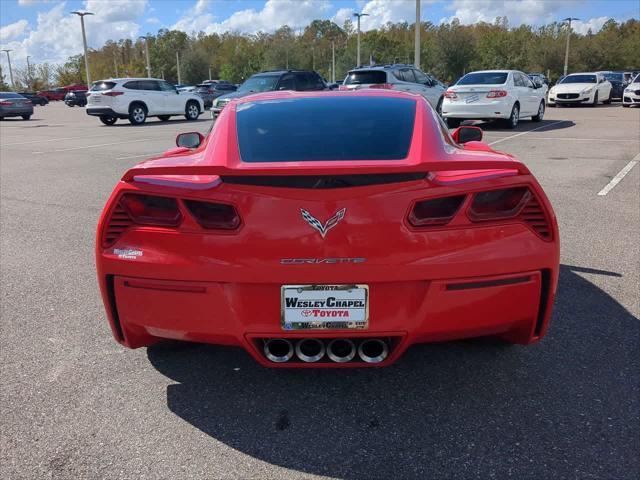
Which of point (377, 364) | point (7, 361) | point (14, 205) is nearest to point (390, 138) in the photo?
point (377, 364)

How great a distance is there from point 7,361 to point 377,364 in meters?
2.13

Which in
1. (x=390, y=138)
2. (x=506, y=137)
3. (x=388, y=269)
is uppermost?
(x=390, y=138)

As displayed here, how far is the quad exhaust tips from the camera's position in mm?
2637

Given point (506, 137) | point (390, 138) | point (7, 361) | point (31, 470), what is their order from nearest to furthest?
point (31, 470) < point (390, 138) < point (7, 361) < point (506, 137)

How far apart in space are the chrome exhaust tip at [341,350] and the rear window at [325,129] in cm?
83

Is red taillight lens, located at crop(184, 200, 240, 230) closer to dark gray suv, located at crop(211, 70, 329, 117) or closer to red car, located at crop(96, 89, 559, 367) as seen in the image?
red car, located at crop(96, 89, 559, 367)

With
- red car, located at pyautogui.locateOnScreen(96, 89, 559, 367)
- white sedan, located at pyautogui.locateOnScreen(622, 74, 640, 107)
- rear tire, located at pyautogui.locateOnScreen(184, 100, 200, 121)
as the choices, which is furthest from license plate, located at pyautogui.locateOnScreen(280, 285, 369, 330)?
white sedan, located at pyautogui.locateOnScreen(622, 74, 640, 107)

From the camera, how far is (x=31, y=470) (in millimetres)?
2381

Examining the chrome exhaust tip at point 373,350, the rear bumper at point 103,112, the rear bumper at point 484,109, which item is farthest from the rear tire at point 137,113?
the chrome exhaust tip at point 373,350

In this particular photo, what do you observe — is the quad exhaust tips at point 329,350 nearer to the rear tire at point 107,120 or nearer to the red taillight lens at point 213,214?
the red taillight lens at point 213,214

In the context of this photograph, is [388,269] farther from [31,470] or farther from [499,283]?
[31,470]

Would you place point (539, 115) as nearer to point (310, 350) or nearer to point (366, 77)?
point (366, 77)

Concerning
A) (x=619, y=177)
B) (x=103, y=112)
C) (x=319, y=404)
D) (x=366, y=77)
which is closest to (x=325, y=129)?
(x=319, y=404)

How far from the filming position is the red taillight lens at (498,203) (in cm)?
255
